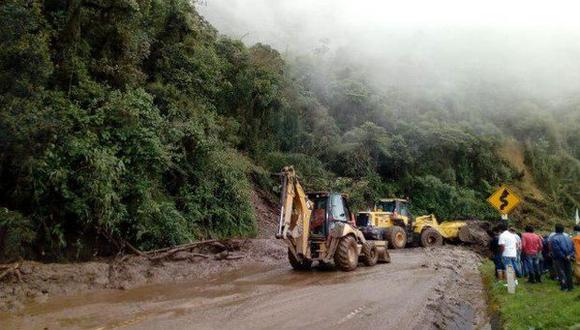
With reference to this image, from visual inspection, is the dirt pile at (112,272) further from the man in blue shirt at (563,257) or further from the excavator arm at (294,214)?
the man in blue shirt at (563,257)

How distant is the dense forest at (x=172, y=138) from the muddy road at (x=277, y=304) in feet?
10.3

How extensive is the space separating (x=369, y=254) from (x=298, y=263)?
2875 mm

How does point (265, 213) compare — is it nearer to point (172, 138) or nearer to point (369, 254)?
point (369, 254)

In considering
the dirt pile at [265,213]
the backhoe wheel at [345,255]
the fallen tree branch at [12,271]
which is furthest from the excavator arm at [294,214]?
the dirt pile at [265,213]

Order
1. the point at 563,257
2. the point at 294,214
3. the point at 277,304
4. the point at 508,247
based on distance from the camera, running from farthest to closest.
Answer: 1. the point at 294,214
2. the point at 508,247
3. the point at 563,257
4. the point at 277,304

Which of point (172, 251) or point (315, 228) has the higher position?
point (315, 228)

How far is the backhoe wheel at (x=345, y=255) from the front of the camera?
50.2 ft

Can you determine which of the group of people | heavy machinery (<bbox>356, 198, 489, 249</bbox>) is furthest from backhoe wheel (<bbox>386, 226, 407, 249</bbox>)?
the group of people

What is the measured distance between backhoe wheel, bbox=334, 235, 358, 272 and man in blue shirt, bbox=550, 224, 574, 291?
5870mm

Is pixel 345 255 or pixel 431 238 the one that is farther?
pixel 431 238

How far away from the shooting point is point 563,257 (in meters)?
11.1

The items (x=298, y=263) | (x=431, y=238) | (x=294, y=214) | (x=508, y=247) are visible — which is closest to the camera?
(x=508, y=247)

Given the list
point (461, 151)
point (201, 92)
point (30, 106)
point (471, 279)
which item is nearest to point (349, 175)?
point (461, 151)

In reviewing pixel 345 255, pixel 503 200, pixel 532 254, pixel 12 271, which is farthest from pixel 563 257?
pixel 12 271
